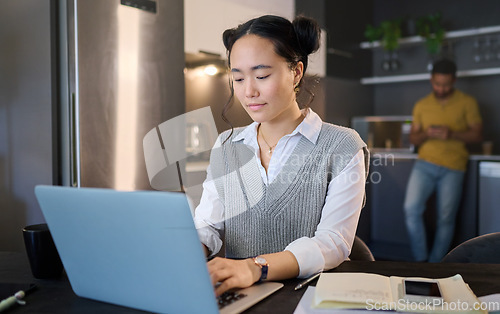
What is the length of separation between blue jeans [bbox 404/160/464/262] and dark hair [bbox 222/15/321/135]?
98.4 inches

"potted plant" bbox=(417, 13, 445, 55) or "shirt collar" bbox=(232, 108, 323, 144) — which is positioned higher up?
"potted plant" bbox=(417, 13, 445, 55)

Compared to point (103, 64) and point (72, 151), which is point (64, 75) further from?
point (72, 151)

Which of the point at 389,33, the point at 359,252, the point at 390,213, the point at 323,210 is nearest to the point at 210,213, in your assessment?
A: the point at 323,210

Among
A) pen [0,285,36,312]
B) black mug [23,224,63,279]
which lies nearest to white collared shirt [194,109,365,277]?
black mug [23,224,63,279]

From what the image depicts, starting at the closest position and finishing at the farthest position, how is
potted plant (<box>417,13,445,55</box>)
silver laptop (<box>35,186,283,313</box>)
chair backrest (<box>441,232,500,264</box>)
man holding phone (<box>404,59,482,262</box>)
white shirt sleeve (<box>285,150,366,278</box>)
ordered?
1. silver laptop (<box>35,186,283,313</box>)
2. white shirt sleeve (<box>285,150,366,278</box>)
3. chair backrest (<box>441,232,500,264</box>)
4. man holding phone (<box>404,59,482,262</box>)
5. potted plant (<box>417,13,445,55</box>)

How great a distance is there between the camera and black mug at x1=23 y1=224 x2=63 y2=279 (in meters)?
0.94

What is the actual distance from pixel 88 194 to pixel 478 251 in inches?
41.2

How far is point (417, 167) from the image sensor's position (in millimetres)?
3604

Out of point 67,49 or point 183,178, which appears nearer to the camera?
point 67,49

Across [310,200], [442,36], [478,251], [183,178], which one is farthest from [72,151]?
[442,36]

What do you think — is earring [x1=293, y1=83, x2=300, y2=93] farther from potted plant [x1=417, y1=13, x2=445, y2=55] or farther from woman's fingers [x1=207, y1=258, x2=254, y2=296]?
potted plant [x1=417, y1=13, x2=445, y2=55]

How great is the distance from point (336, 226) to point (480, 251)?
0.43 metres

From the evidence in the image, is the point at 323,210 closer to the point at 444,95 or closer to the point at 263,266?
the point at 263,266

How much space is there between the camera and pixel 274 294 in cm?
85
